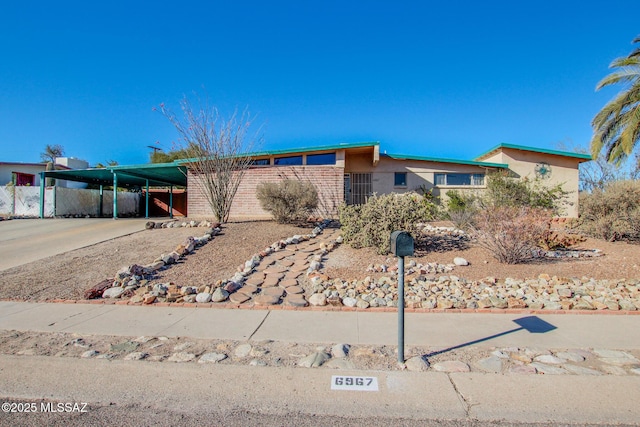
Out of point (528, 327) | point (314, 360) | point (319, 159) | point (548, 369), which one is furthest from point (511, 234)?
point (319, 159)

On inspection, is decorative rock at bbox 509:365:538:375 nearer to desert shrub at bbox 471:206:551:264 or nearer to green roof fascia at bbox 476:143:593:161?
desert shrub at bbox 471:206:551:264

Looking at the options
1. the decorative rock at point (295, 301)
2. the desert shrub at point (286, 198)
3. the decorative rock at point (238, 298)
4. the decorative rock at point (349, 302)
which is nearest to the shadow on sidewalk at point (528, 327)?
the decorative rock at point (349, 302)

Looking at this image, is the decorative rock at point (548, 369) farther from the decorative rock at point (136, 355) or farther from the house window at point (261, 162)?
the house window at point (261, 162)

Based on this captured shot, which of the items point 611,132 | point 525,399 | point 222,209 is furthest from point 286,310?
point 611,132

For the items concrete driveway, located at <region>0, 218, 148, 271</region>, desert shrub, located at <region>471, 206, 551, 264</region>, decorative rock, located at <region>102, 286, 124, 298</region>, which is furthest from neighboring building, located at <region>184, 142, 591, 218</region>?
decorative rock, located at <region>102, 286, 124, 298</region>

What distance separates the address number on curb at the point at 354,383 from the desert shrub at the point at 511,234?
219 inches

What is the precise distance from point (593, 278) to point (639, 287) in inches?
26.7

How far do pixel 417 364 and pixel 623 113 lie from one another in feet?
46.5

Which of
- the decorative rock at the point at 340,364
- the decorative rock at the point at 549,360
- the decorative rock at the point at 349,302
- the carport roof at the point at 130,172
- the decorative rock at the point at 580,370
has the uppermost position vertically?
the carport roof at the point at 130,172

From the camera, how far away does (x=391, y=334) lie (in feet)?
13.8

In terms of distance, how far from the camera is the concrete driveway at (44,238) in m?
8.74

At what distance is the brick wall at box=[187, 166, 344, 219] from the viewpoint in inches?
606

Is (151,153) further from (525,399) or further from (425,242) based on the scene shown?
(525,399)

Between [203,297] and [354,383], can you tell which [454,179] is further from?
[354,383]
